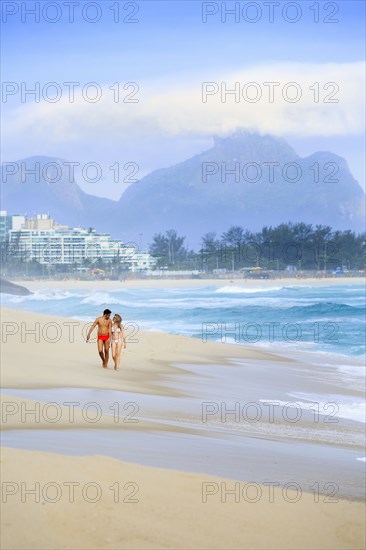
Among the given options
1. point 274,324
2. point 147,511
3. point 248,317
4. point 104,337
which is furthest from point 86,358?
point 248,317

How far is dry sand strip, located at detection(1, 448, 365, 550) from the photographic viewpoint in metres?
4.93

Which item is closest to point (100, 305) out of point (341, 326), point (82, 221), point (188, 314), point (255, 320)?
point (188, 314)

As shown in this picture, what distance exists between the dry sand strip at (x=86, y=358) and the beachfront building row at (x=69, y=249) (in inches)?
3032

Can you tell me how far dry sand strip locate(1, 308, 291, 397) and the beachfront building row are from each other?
3032 inches

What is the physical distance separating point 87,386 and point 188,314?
32867mm

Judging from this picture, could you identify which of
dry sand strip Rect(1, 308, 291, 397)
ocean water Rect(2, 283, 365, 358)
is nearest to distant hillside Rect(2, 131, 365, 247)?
ocean water Rect(2, 283, 365, 358)

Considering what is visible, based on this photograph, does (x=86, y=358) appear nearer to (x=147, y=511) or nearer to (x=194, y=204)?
(x=147, y=511)

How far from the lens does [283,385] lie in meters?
13.6

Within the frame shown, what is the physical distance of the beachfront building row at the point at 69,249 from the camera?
101000 mm

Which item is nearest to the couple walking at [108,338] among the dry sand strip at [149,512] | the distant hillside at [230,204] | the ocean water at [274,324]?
the ocean water at [274,324]

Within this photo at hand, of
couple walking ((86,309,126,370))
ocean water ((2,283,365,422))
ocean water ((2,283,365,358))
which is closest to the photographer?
couple walking ((86,309,126,370))

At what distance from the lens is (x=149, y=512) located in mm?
5285

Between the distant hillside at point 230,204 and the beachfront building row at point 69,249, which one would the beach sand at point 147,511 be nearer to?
the beachfront building row at point 69,249

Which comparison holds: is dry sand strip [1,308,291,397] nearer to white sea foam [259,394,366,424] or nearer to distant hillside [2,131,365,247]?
white sea foam [259,394,366,424]
